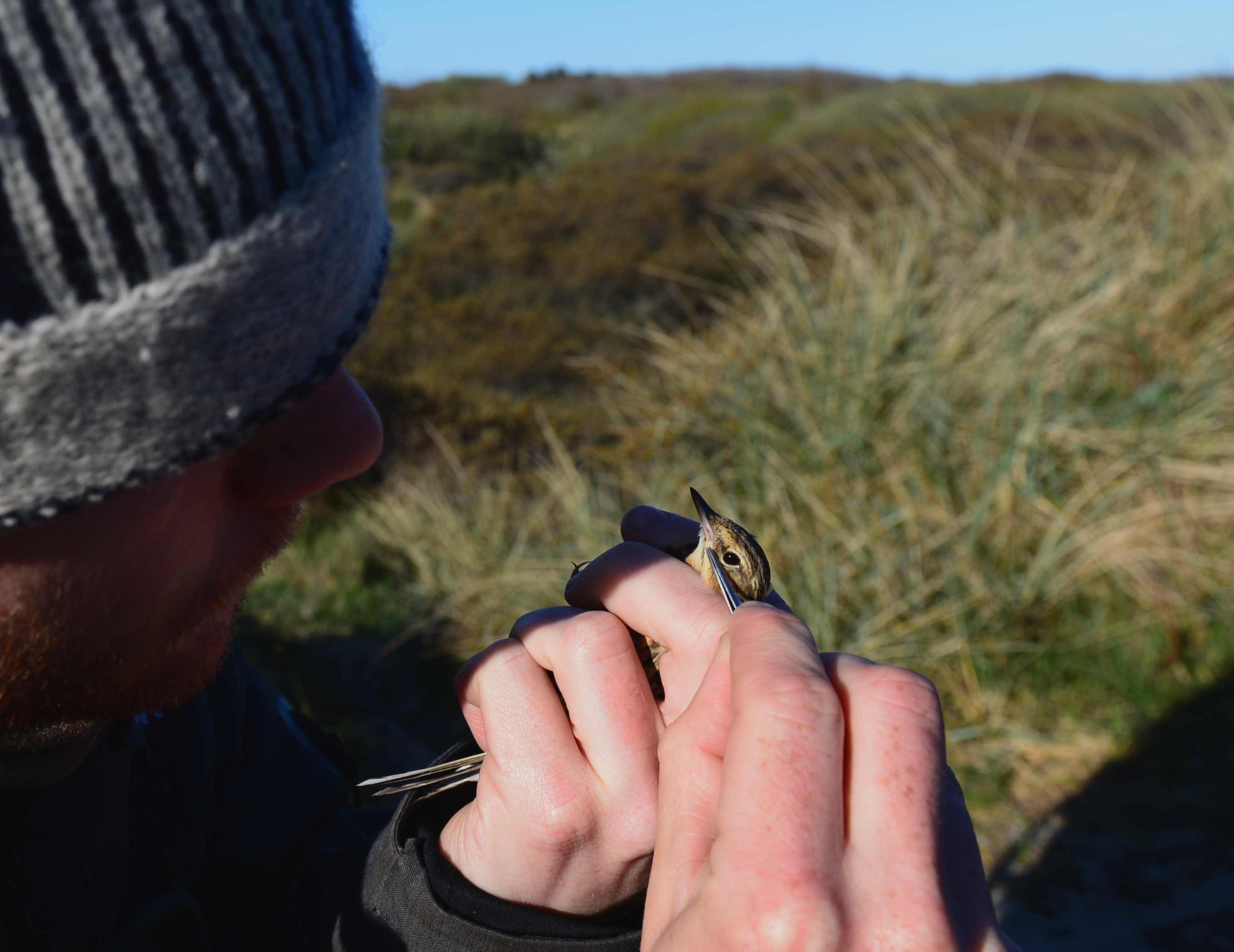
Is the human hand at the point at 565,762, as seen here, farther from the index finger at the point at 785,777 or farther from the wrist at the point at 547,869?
the index finger at the point at 785,777

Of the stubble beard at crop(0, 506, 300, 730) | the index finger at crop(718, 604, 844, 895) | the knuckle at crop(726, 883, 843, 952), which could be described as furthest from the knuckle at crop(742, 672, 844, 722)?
the stubble beard at crop(0, 506, 300, 730)

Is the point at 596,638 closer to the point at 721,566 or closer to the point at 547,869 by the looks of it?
the point at 721,566

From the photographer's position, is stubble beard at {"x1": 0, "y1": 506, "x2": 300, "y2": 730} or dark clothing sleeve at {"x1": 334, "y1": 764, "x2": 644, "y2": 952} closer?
stubble beard at {"x1": 0, "y1": 506, "x2": 300, "y2": 730}

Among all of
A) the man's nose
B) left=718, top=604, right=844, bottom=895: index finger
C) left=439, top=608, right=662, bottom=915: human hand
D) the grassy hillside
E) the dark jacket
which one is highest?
the man's nose

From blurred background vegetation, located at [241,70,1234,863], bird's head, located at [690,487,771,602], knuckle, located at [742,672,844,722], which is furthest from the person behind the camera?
blurred background vegetation, located at [241,70,1234,863]

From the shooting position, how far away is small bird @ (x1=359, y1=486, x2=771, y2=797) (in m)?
1.52

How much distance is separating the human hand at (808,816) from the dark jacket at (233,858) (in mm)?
485

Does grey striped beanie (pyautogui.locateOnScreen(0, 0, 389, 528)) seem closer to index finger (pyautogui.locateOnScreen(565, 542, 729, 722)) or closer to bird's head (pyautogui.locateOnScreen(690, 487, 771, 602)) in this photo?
index finger (pyautogui.locateOnScreen(565, 542, 729, 722))

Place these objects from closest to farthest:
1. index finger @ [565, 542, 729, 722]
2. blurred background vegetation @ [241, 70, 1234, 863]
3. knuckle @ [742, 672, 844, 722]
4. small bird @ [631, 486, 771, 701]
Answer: knuckle @ [742, 672, 844, 722] → index finger @ [565, 542, 729, 722] → small bird @ [631, 486, 771, 701] → blurred background vegetation @ [241, 70, 1234, 863]

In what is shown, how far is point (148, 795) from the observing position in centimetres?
169

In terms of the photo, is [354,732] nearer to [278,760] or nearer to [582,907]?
[278,760]

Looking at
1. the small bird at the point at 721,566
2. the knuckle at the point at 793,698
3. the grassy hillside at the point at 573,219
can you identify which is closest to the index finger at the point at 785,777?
the knuckle at the point at 793,698

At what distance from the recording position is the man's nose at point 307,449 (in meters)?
1.19

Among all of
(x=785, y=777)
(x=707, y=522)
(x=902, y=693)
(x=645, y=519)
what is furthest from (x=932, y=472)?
(x=785, y=777)
